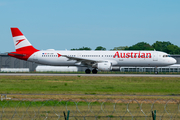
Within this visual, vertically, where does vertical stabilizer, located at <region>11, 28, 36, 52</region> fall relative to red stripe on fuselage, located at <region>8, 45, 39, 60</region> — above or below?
above

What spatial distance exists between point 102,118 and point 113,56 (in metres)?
43.4

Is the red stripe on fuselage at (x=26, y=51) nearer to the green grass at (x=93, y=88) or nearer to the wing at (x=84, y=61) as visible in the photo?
the wing at (x=84, y=61)

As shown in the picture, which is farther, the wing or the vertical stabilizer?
the vertical stabilizer

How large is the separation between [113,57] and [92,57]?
467 cm

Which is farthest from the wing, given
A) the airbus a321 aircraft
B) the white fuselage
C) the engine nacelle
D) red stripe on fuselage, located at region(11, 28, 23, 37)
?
red stripe on fuselage, located at region(11, 28, 23, 37)

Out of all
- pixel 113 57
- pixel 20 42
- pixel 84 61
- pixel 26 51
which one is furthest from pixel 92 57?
pixel 20 42

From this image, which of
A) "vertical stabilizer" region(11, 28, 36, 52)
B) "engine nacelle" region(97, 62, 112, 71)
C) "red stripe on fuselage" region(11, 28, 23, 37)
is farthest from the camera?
"red stripe on fuselage" region(11, 28, 23, 37)

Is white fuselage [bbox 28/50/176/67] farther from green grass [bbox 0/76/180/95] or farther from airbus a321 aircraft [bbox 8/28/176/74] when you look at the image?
green grass [bbox 0/76/180/95]

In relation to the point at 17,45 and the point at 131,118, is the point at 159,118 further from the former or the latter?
the point at 17,45

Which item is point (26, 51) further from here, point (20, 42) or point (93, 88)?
point (93, 88)

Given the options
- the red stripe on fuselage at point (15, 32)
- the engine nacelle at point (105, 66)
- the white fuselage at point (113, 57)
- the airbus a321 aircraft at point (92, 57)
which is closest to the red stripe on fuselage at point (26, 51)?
the airbus a321 aircraft at point (92, 57)

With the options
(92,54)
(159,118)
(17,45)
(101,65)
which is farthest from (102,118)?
(17,45)

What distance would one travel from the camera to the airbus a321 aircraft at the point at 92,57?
56.4m

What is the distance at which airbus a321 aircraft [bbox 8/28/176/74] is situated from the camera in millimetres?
56438
